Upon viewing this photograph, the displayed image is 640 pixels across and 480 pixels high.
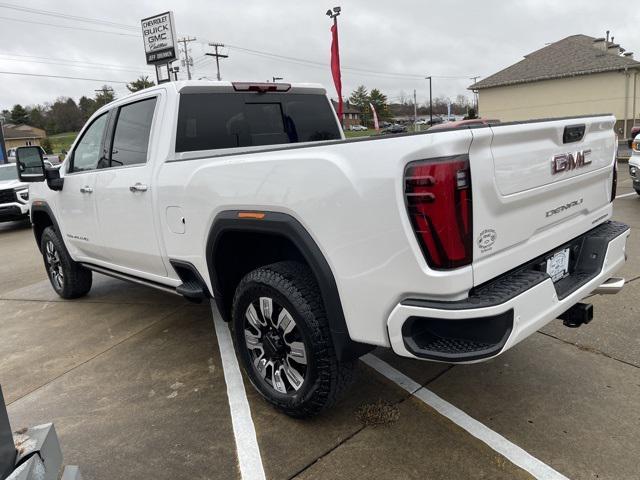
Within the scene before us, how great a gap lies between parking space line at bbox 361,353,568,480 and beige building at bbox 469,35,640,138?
31560 mm

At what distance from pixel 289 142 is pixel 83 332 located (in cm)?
256

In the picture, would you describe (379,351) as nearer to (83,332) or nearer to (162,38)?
(83,332)

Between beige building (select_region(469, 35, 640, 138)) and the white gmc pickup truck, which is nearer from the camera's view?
the white gmc pickup truck

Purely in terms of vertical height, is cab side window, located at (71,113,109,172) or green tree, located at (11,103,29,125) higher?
green tree, located at (11,103,29,125)

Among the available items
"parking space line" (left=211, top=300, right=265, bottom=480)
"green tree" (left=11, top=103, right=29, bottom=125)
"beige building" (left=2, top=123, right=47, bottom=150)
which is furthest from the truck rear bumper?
"green tree" (left=11, top=103, right=29, bottom=125)

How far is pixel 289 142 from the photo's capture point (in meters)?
4.14

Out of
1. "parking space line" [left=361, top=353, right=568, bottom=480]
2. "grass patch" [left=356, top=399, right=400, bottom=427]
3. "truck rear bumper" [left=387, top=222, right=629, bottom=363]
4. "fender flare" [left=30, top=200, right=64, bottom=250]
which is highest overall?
"fender flare" [left=30, top=200, right=64, bottom=250]

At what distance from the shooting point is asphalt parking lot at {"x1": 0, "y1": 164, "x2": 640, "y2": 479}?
2.46 meters

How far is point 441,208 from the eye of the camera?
6.32 ft

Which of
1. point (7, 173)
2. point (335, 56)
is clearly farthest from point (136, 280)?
point (335, 56)

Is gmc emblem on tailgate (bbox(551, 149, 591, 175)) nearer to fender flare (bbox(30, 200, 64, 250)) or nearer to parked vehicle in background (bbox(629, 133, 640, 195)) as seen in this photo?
fender flare (bbox(30, 200, 64, 250))

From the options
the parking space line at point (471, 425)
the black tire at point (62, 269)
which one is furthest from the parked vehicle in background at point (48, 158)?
the parking space line at point (471, 425)

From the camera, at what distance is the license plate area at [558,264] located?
2.49 meters

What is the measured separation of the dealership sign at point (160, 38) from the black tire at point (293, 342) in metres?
25.1
